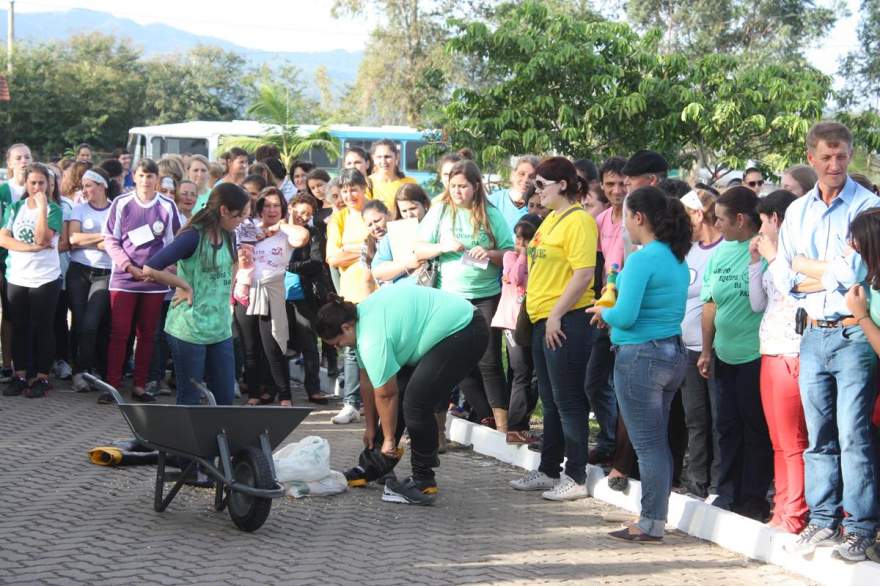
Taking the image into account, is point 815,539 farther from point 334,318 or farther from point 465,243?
point 465,243

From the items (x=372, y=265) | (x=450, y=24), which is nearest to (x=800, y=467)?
(x=372, y=265)

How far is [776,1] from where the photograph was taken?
137ft

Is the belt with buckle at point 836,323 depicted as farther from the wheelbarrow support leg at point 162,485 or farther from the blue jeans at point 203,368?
the blue jeans at point 203,368

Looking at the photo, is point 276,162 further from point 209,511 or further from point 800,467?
point 800,467

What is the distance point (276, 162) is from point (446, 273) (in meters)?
4.82

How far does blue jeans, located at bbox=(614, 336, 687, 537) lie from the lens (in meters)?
A: 6.80

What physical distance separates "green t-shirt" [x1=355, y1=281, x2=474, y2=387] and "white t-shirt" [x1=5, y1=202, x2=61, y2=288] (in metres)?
4.84

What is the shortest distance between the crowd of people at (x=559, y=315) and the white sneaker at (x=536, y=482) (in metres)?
0.01

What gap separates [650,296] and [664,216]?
0.46 meters

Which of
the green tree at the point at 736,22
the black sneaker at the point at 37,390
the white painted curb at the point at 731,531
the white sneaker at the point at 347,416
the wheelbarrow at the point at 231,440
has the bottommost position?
the black sneaker at the point at 37,390

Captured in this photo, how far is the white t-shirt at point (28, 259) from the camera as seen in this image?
429 inches

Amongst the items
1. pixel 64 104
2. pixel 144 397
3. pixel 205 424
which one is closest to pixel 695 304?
pixel 205 424

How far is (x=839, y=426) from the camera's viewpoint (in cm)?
615

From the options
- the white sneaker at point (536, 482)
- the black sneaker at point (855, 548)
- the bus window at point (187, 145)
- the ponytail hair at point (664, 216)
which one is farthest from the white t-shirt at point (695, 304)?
the bus window at point (187, 145)
